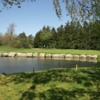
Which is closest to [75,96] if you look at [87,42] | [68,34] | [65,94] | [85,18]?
[65,94]

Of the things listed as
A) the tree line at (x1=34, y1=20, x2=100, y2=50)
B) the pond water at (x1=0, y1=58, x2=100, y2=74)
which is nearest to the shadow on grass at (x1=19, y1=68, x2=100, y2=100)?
the pond water at (x1=0, y1=58, x2=100, y2=74)

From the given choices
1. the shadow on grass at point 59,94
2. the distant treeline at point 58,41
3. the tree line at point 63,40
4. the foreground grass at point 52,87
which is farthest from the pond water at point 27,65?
the distant treeline at point 58,41

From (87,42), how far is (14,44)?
2973cm

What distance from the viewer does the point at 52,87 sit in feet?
53.7

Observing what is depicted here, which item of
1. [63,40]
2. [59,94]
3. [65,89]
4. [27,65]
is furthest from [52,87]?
[63,40]

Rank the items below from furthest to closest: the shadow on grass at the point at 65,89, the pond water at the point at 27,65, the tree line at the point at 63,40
Result: 1. the tree line at the point at 63,40
2. the pond water at the point at 27,65
3. the shadow on grass at the point at 65,89

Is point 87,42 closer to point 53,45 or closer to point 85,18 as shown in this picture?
point 53,45

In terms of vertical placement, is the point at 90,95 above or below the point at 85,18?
below

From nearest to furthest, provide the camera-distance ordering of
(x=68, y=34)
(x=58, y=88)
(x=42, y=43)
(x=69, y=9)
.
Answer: (x=58, y=88) → (x=69, y=9) → (x=68, y=34) → (x=42, y=43)

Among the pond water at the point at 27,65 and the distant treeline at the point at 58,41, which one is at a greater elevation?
the distant treeline at the point at 58,41

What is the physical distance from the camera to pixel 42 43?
388ft

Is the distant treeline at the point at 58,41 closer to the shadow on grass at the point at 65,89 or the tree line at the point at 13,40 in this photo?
the tree line at the point at 13,40

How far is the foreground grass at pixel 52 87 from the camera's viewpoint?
1480cm

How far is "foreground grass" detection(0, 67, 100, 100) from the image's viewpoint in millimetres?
14805
